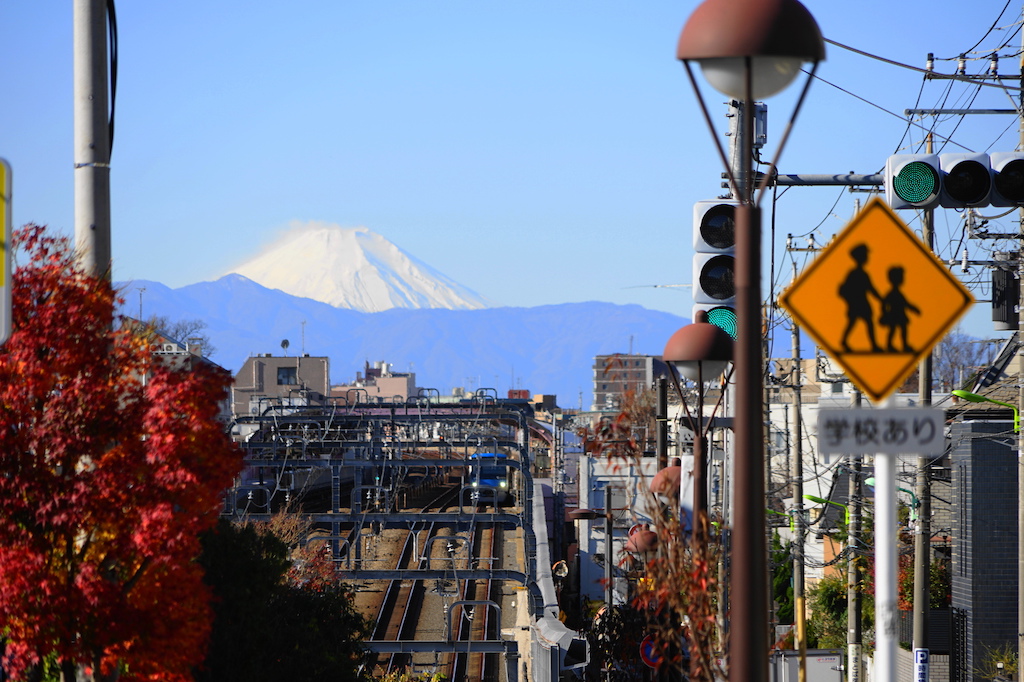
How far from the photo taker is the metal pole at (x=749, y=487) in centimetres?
465

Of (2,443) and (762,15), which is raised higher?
(762,15)

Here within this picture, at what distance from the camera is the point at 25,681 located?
1011 centimetres

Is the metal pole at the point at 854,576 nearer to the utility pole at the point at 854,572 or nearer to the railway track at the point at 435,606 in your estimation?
the utility pole at the point at 854,572

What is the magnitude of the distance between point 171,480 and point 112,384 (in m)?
0.93

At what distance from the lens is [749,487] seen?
4688mm

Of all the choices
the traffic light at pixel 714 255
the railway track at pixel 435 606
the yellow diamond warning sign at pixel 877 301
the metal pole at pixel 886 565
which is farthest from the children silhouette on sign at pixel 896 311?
the railway track at pixel 435 606

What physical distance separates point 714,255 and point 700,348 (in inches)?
43.2

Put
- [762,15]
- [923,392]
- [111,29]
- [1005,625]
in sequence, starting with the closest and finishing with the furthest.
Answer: [762,15] < [111,29] < [923,392] < [1005,625]

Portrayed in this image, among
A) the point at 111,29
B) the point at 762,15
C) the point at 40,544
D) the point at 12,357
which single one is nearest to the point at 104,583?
the point at 40,544

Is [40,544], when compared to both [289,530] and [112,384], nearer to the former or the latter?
[112,384]

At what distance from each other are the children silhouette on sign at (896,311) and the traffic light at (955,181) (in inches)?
227

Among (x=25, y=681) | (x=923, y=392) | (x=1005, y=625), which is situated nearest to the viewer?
(x=25, y=681)

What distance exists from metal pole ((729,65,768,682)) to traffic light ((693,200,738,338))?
3.13 m

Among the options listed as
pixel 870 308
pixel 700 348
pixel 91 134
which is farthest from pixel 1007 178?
pixel 91 134
